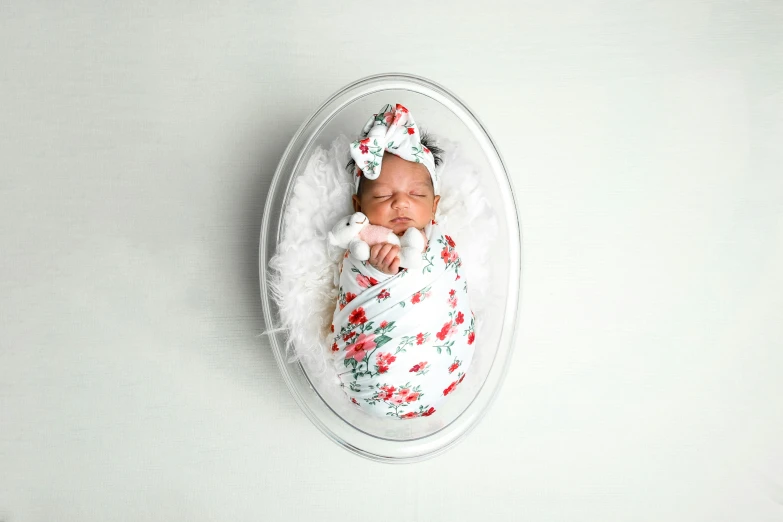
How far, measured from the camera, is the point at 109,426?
57.9 inches

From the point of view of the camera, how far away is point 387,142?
4.10 ft

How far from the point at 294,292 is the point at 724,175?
116 centimetres

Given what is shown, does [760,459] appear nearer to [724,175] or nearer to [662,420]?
[662,420]

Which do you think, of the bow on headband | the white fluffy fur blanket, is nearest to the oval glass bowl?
the white fluffy fur blanket

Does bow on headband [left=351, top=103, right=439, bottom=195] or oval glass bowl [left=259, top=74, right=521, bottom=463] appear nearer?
bow on headband [left=351, top=103, right=439, bottom=195]

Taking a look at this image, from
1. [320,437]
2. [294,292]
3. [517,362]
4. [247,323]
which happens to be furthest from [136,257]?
[517,362]

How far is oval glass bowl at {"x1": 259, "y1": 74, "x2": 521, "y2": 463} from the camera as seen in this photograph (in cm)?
136

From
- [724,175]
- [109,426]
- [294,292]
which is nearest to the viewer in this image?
[294,292]

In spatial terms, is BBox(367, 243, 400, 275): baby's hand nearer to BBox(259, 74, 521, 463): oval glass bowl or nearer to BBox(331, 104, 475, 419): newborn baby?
BBox(331, 104, 475, 419): newborn baby

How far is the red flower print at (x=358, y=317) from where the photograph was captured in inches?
48.9

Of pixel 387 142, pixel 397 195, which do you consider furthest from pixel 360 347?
pixel 387 142

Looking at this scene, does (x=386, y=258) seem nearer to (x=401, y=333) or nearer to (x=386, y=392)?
(x=401, y=333)

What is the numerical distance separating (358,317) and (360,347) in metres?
0.06

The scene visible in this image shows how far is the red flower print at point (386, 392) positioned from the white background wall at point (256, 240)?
1.04ft
